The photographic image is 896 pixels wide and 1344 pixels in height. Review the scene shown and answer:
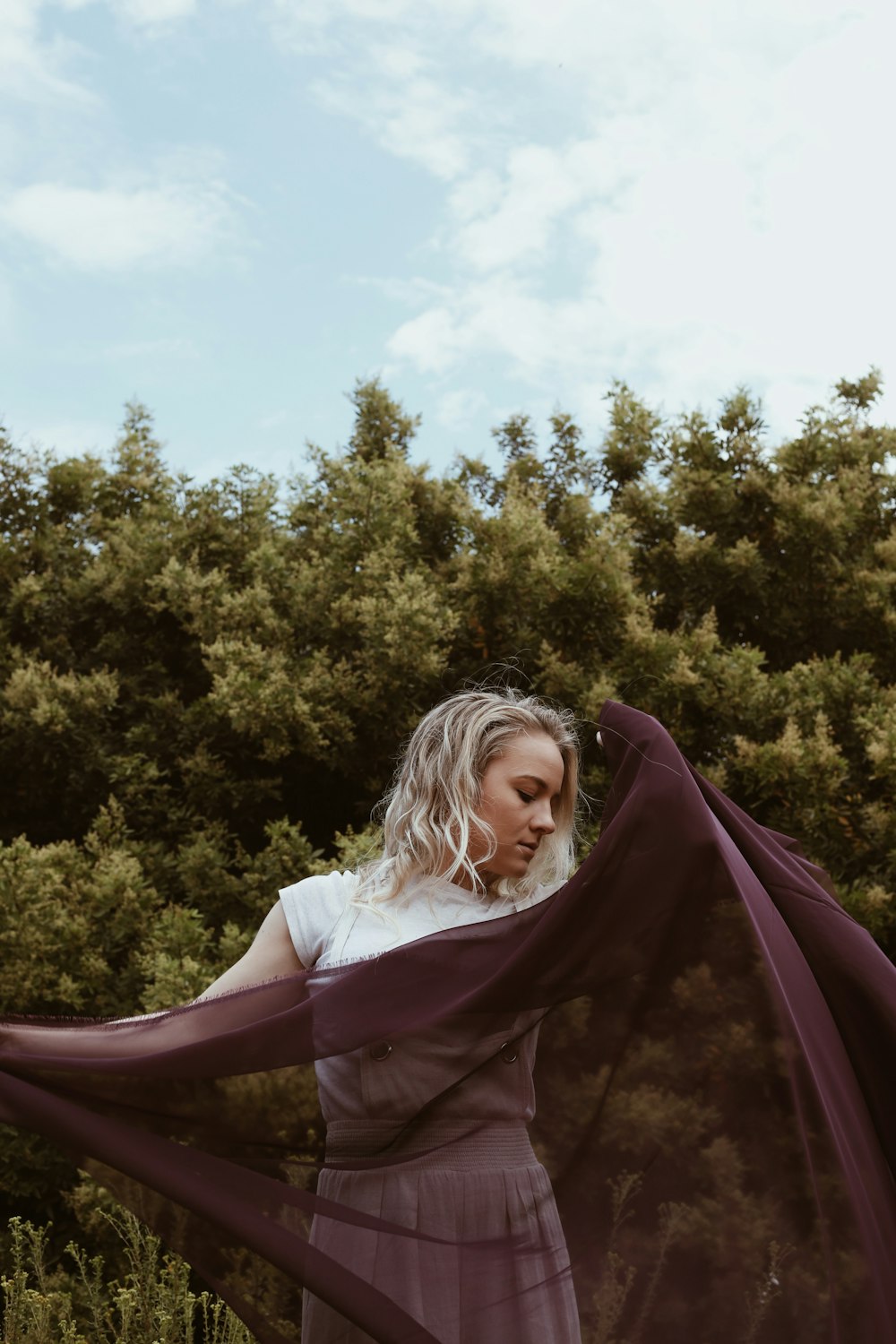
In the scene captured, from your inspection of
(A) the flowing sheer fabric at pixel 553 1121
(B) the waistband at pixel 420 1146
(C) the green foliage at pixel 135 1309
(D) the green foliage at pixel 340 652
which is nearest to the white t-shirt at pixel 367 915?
(A) the flowing sheer fabric at pixel 553 1121

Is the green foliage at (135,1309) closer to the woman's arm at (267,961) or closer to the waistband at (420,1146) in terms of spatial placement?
the woman's arm at (267,961)

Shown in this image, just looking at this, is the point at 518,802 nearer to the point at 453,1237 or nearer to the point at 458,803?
the point at 458,803

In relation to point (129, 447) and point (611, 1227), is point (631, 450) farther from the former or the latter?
point (611, 1227)

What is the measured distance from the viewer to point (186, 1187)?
4.85 ft

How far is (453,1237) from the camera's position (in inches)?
57.3

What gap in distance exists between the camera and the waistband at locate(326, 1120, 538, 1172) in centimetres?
150

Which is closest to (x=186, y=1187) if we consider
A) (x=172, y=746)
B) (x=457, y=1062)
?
(x=457, y=1062)

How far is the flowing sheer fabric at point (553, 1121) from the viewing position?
4.68ft

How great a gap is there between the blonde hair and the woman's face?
0.01 m

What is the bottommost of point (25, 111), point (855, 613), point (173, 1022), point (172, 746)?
point (173, 1022)

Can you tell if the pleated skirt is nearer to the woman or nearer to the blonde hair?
the woman

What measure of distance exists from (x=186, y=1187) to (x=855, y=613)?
713cm

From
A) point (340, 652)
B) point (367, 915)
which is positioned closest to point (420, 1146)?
point (367, 915)

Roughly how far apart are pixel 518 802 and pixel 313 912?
14.7 inches
